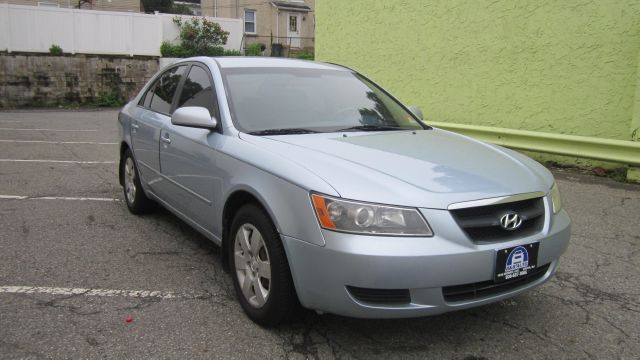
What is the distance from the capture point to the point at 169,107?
469 centimetres

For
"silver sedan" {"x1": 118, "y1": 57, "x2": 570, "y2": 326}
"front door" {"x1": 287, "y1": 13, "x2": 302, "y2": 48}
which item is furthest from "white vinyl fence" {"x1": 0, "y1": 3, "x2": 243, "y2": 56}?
"silver sedan" {"x1": 118, "y1": 57, "x2": 570, "y2": 326}

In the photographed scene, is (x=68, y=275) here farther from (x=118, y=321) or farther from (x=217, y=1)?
(x=217, y=1)

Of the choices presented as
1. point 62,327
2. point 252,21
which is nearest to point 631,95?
point 62,327

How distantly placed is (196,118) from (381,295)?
5.61 feet

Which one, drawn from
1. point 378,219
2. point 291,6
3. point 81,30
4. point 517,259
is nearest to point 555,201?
point 517,259

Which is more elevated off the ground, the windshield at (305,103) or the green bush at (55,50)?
the green bush at (55,50)

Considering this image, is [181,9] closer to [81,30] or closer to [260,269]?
[81,30]

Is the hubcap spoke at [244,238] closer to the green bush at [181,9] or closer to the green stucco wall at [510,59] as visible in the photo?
the green stucco wall at [510,59]

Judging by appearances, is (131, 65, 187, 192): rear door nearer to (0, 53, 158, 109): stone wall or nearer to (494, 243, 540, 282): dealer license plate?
(494, 243, 540, 282): dealer license plate

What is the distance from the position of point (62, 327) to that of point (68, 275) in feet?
2.81

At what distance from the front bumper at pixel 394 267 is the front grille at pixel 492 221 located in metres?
0.05

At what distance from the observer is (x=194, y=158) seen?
385 cm

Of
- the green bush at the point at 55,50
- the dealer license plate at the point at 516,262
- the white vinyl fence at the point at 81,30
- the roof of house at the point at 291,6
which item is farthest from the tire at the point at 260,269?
the roof of house at the point at 291,6

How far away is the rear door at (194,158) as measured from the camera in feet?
11.9
